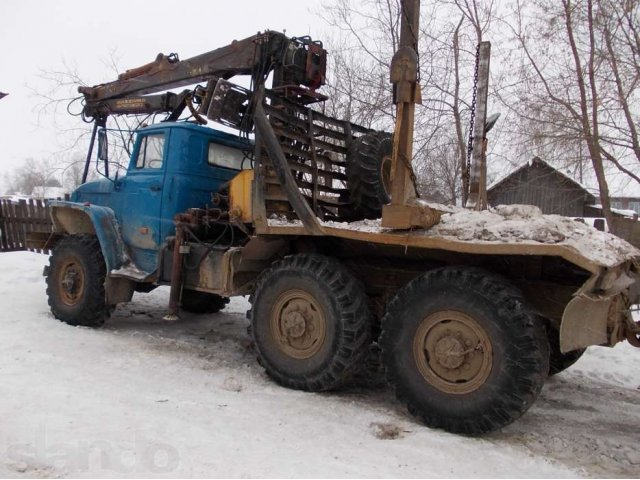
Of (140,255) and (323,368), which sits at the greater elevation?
(140,255)

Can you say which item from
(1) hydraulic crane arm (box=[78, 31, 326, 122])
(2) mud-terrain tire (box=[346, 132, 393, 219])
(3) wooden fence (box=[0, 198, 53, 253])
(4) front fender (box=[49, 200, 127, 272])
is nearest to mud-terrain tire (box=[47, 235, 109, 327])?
(4) front fender (box=[49, 200, 127, 272])

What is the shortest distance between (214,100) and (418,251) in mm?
2593

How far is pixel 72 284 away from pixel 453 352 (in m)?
5.02

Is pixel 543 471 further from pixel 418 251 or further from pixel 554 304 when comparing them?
pixel 418 251

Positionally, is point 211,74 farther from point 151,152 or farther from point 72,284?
point 72,284

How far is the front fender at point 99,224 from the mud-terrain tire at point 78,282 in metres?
0.22

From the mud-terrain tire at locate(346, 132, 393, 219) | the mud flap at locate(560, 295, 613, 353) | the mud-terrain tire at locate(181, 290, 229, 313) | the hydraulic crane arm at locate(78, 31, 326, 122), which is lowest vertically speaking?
the mud-terrain tire at locate(181, 290, 229, 313)

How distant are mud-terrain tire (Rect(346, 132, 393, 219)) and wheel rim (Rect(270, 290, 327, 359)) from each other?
157 centimetres

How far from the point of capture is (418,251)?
4.38m

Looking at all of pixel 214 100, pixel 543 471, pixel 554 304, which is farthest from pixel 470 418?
pixel 214 100

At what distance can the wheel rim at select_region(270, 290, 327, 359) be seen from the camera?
15.2 ft

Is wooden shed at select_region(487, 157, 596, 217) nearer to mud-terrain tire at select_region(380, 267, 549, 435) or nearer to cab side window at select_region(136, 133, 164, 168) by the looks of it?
cab side window at select_region(136, 133, 164, 168)

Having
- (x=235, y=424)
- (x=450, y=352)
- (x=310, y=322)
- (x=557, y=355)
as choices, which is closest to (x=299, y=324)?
(x=310, y=322)

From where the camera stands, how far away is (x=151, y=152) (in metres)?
6.47
